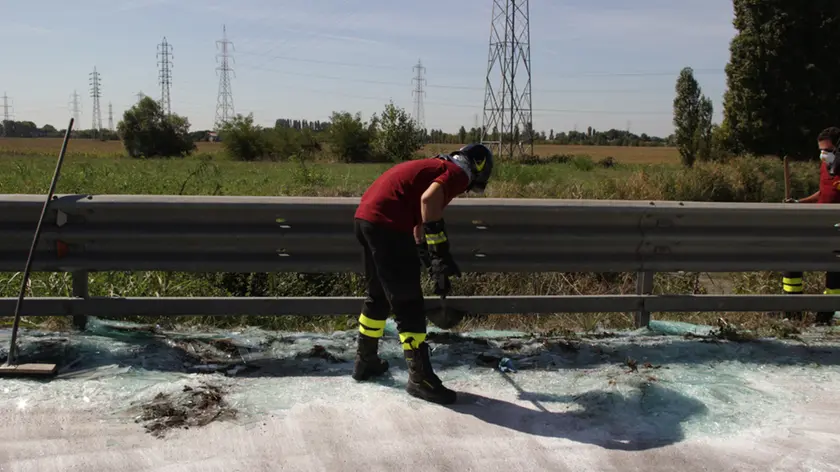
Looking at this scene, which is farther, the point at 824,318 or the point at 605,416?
the point at 824,318

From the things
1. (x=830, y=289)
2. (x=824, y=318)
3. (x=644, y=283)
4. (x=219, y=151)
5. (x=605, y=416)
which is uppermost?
(x=219, y=151)

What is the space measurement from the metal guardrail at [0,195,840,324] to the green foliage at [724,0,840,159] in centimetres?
2211

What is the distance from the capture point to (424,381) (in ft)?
13.0

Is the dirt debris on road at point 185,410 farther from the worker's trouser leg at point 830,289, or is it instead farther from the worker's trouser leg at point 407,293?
the worker's trouser leg at point 830,289

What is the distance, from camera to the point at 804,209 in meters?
5.16

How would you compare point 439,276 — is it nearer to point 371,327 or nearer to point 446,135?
point 371,327

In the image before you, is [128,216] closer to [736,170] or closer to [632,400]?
[632,400]

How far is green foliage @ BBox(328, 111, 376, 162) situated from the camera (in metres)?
54.1

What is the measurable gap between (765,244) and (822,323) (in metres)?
1.48

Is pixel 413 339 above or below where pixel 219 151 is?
below

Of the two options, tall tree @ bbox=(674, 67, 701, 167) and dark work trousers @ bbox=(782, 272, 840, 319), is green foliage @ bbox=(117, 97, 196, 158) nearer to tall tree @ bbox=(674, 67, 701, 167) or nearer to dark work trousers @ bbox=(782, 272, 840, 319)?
tall tree @ bbox=(674, 67, 701, 167)

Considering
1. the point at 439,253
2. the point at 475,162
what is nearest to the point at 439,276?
the point at 439,253

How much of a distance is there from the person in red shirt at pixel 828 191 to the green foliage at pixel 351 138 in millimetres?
48248

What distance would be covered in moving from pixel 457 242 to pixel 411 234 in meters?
0.76
